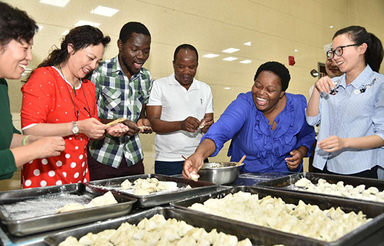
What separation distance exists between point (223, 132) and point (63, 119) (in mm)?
986

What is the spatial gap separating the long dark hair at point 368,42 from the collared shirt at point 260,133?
0.54 meters

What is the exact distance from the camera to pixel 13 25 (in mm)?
1247

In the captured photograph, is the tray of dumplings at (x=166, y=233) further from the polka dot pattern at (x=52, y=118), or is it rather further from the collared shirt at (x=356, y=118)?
the collared shirt at (x=356, y=118)

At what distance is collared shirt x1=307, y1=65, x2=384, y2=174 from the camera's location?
1.83 m

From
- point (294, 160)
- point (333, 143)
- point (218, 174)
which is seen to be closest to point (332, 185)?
point (333, 143)

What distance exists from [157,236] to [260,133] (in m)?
1.30

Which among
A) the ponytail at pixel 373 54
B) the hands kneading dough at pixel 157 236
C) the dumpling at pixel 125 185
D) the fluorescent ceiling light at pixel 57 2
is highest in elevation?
the fluorescent ceiling light at pixel 57 2

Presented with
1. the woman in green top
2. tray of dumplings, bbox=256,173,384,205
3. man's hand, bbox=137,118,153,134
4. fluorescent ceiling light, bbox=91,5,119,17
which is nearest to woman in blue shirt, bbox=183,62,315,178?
tray of dumplings, bbox=256,173,384,205

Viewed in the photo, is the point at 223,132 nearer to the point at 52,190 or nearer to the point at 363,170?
the point at 363,170

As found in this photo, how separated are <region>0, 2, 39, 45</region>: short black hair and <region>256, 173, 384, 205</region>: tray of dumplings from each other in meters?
1.28

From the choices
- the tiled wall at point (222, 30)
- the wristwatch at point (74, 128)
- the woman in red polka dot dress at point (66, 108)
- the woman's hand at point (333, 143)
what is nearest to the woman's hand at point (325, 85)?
the woman's hand at point (333, 143)

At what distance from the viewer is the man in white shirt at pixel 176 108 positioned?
2.77 m

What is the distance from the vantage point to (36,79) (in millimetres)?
1674

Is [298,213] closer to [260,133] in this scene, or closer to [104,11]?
[260,133]
